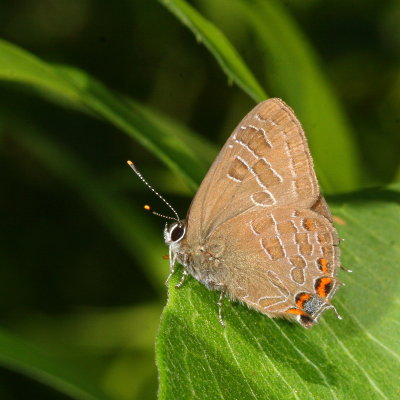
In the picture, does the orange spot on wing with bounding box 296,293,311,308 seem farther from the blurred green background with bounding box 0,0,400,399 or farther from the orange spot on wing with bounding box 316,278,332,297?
the blurred green background with bounding box 0,0,400,399

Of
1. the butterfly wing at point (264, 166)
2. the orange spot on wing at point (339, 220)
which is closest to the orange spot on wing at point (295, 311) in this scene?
the butterfly wing at point (264, 166)

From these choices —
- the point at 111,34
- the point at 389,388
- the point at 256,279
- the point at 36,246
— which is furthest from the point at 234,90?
the point at 389,388

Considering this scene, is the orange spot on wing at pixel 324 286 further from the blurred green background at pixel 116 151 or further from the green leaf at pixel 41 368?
the blurred green background at pixel 116 151

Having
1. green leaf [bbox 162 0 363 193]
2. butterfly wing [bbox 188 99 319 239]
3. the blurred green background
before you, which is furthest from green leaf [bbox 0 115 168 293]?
butterfly wing [bbox 188 99 319 239]

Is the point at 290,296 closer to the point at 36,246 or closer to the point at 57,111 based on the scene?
the point at 36,246

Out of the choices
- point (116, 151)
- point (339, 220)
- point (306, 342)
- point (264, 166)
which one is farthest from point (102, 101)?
point (116, 151)
